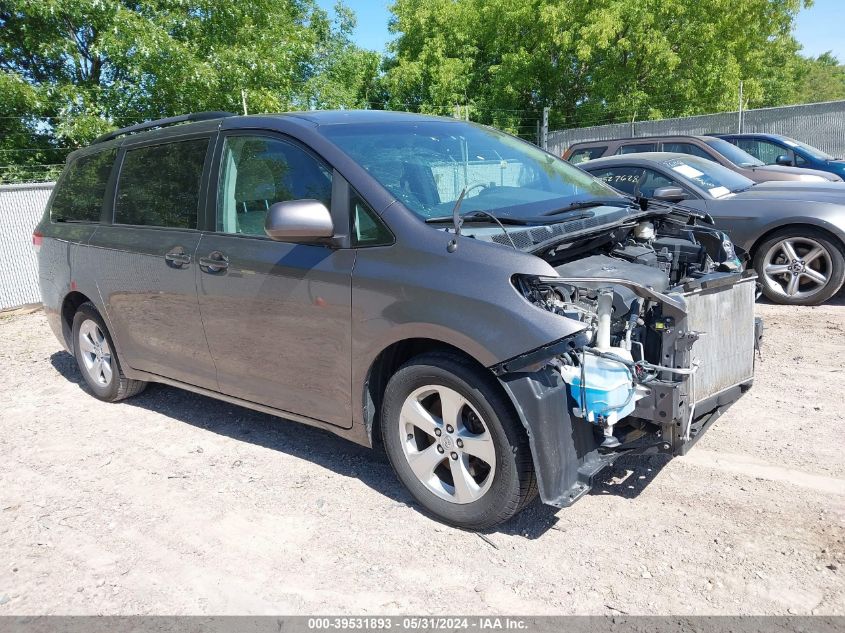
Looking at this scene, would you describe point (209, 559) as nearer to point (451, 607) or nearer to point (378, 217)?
point (451, 607)

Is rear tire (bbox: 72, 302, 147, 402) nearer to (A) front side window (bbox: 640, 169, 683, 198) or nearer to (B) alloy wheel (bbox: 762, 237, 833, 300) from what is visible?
(A) front side window (bbox: 640, 169, 683, 198)

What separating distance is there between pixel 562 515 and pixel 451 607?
0.91 m

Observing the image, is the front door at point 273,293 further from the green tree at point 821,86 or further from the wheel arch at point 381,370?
the green tree at point 821,86

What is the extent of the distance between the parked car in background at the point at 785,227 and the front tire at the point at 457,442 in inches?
161

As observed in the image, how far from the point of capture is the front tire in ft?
10.4

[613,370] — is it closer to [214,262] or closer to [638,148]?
[214,262]

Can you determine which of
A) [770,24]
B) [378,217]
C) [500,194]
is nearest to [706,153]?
[500,194]

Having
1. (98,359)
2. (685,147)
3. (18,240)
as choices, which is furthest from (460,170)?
(18,240)

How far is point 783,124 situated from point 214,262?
2025cm

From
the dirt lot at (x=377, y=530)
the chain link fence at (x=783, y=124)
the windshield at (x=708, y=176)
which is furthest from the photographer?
the chain link fence at (x=783, y=124)

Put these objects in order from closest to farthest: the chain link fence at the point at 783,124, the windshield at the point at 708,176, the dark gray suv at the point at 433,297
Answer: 1. the dark gray suv at the point at 433,297
2. the windshield at the point at 708,176
3. the chain link fence at the point at 783,124

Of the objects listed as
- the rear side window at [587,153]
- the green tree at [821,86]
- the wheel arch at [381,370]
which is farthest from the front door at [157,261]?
the green tree at [821,86]

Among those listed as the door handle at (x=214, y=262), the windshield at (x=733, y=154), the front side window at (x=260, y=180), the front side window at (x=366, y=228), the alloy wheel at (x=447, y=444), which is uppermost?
the windshield at (x=733, y=154)

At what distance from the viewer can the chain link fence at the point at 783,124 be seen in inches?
777
